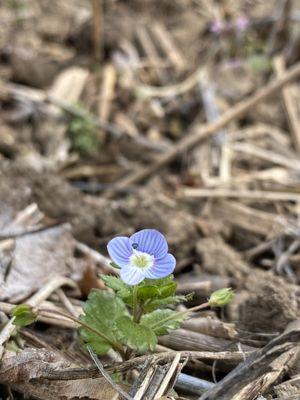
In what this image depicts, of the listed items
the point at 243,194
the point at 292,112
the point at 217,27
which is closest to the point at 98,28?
the point at 217,27

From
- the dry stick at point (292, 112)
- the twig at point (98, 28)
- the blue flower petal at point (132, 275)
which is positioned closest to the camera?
the blue flower petal at point (132, 275)

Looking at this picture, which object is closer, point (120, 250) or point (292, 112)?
point (120, 250)

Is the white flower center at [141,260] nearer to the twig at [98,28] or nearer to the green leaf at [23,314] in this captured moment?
the green leaf at [23,314]

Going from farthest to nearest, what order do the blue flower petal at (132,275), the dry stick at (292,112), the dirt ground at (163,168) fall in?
the dry stick at (292,112), the dirt ground at (163,168), the blue flower petal at (132,275)

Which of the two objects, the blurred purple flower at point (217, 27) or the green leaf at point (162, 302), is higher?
the blurred purple flower at point (217, 27)

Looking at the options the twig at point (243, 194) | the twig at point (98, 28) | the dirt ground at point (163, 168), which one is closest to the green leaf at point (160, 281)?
the dirt ground at point (163, 168)

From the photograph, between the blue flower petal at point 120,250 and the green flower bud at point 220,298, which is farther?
the green flower bud at point 220,298

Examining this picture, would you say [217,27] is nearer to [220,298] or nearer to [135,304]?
[220,298]
